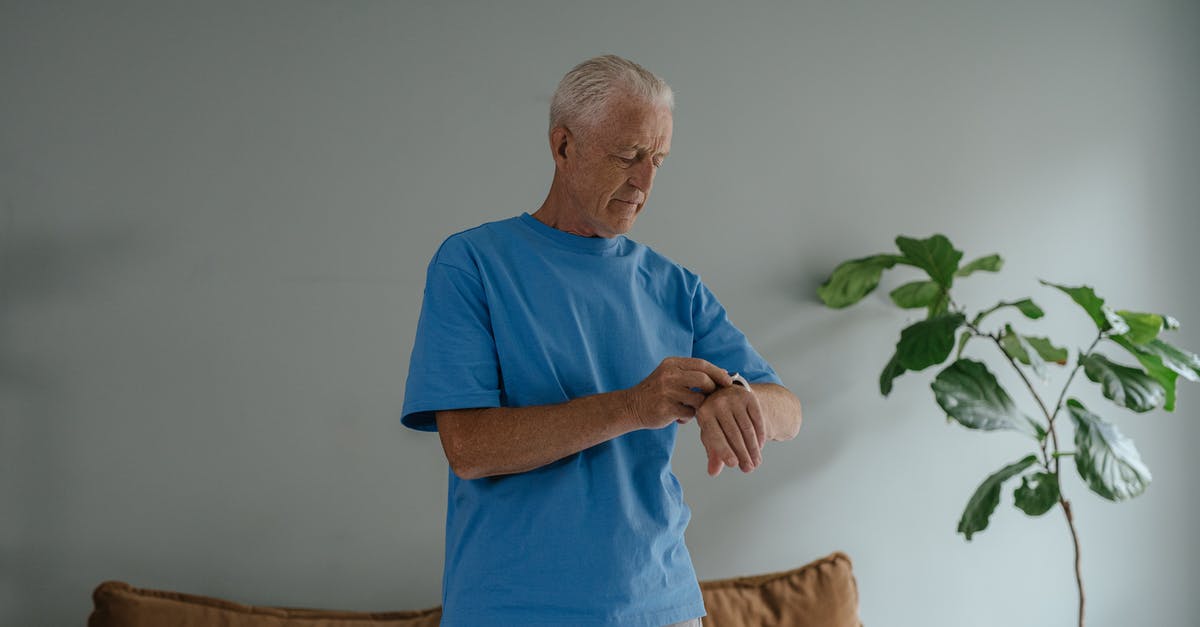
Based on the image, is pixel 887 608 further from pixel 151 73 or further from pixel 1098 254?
pixel 151 73

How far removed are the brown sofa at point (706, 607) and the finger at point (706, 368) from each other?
1.07 m

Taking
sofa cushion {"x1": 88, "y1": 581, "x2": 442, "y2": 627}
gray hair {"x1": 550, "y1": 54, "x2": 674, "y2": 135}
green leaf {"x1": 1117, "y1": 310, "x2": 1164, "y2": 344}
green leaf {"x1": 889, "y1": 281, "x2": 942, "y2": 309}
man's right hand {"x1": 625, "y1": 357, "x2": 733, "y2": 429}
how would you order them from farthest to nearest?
green leaf {"x1": 889, "y1": 281, "x2": 942, "y2": 309}
green leaf {"x1": 1117, "y1": 310, "x2": 1164, "y2": 344}
sofa cushion {"x1": 88, "y1": 581, "x2": 442, "y2": 627}
gray hair {"x1": 550, "y1": 54, "x2": 674, "y2": 135}
man's right hand {"x1": 625, "y1": 357, "x2": 733, "y2": 429}

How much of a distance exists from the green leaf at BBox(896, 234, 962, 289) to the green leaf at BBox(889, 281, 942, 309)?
9cm

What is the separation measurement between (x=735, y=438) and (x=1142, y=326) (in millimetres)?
1647

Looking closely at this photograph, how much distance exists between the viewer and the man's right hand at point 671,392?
95cm

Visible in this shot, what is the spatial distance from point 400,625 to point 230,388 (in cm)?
62

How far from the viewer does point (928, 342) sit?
7.05ft

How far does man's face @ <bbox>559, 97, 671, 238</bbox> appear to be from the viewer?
1122 mm

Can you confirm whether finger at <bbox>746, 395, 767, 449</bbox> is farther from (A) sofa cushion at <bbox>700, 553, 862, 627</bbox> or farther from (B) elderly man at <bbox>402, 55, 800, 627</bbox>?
(A) sofa cushion at <bbox>700, 553, 862, 627</bbox>

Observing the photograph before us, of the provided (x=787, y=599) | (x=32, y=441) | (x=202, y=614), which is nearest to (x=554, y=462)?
(x=202, y=614)

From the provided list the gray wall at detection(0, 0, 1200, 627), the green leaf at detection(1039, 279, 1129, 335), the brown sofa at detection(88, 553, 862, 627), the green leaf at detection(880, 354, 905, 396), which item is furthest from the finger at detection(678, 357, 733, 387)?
the green leaf at detection(1039, 279, 1129, 335)

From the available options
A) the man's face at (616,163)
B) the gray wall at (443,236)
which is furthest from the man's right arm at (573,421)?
the gray wall at (443,236)

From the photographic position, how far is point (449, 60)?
2.15 meters

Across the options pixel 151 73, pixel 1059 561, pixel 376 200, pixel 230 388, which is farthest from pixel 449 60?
pixel 1059 561
